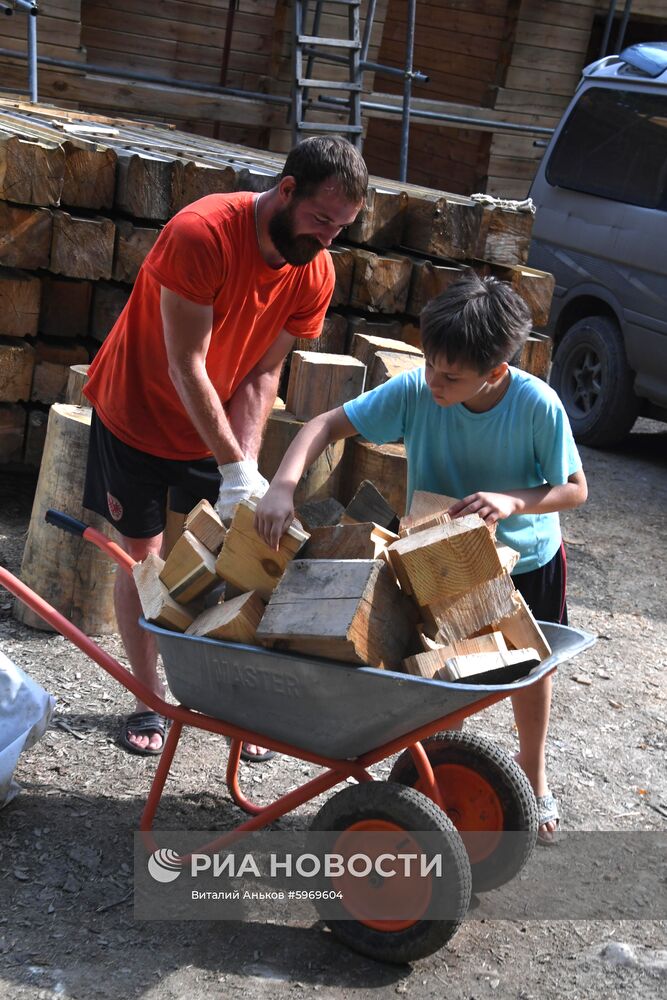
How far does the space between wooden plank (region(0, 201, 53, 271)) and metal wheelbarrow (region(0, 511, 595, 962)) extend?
212cm

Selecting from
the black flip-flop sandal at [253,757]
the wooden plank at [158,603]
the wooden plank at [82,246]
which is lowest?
the black flip-flop sandal at [253,757]

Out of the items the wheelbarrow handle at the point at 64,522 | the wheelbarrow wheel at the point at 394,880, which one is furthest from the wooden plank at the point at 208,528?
the wheelbarrow wheel at the point at 394,880

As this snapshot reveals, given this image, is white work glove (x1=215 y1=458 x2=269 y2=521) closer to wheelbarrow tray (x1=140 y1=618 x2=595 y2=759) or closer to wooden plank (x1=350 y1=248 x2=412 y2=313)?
wheelbarrow tray (x1=140 y1=618 x2=595 y2=759)

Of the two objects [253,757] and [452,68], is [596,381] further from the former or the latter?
[452,68]

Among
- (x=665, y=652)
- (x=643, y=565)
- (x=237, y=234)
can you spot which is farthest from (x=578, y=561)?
(x=237, y=234)

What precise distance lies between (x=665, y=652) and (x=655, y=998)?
88.3 inches

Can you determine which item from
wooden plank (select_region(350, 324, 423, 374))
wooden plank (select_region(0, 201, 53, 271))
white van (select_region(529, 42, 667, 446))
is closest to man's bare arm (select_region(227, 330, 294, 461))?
wooden plank (select_region(350, 324, 423, 374))

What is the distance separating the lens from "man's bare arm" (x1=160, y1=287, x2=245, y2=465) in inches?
112

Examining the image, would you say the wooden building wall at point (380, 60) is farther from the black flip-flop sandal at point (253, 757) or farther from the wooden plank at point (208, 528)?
the wooden plank at point (208, 528)

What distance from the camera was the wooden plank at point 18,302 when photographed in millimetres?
4629

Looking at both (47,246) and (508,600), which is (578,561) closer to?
(47,246)

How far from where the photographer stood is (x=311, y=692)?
233 centimetres

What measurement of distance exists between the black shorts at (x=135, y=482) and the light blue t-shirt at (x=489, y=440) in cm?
63

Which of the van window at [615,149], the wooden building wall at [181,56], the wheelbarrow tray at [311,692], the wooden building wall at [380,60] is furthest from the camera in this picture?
the wooden building wall at [380,60]
